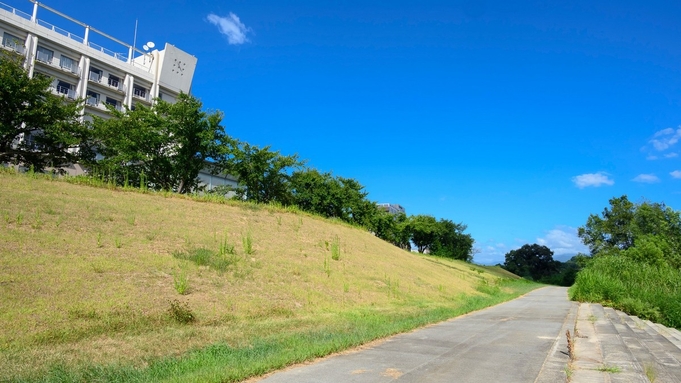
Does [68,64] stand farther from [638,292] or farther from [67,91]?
[638,292]

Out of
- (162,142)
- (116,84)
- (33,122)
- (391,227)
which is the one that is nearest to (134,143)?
(162,142)

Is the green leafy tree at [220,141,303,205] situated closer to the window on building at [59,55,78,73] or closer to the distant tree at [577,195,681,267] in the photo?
the window on building at [59,55,78,73]

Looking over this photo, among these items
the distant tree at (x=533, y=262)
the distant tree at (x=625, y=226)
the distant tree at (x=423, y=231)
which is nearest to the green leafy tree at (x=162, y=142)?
the distant tree at (x=423, y=231)

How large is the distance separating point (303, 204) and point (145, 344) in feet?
126

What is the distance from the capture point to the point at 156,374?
5961mm

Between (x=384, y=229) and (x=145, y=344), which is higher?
(x=384, y=229)

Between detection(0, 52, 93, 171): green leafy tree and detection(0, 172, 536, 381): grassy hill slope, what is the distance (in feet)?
40.9

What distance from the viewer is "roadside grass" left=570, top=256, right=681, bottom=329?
16906 millimetres

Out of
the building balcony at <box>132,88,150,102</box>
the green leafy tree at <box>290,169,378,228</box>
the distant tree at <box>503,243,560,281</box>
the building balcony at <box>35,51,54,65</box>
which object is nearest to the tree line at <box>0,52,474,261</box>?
the green leafy tree at <box>290,169,378,228</box>

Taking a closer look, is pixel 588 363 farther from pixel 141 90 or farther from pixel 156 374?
pixel 141 90

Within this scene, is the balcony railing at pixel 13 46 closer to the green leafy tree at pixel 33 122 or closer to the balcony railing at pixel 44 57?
the balcony railing at pixel 44 57

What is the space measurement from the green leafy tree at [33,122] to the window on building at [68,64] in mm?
21169

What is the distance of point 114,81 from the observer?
2100 inches

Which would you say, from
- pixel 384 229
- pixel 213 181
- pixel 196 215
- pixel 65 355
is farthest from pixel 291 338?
pixel 384 229
